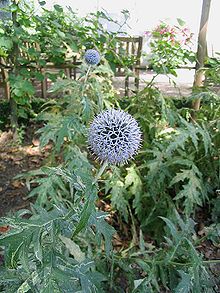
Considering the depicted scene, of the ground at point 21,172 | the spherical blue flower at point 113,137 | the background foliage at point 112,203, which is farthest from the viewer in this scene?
the ground at point 21,172

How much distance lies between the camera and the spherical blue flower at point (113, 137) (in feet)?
3.84

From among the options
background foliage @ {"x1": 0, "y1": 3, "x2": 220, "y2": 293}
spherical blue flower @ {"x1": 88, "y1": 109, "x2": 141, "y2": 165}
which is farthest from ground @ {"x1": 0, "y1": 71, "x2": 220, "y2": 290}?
spherical blue flower @ {"x1": 88, "y1": 109, "x2": 141, "y2": 165}

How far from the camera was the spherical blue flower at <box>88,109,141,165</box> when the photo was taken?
3.84ft

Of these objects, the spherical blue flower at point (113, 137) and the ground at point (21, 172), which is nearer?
the spherical blue flower at point (113, 137)

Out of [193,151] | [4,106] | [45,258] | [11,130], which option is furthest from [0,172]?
[45,258]

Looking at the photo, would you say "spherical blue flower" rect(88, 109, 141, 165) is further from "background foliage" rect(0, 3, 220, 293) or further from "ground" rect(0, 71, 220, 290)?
"ground" rect(0, 71, 220, 290)

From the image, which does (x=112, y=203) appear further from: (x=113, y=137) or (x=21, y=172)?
(x=21, y=172)

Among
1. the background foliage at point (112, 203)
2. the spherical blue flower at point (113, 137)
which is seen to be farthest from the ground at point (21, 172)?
the spherical blue flower at point (113, 137)

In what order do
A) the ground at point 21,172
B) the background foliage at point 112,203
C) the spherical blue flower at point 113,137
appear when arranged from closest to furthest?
the background foliage at point 112,203 < the spherical blue flower at point 113,137 < the ground at point 21,172

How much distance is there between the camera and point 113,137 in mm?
1203

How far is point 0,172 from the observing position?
10.3ft

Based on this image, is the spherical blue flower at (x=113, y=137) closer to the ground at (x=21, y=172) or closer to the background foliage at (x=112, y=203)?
the background foliage at (x=112, y=203)

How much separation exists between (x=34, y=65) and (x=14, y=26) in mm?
525

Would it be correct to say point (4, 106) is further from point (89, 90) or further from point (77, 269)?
point (77, 269)
